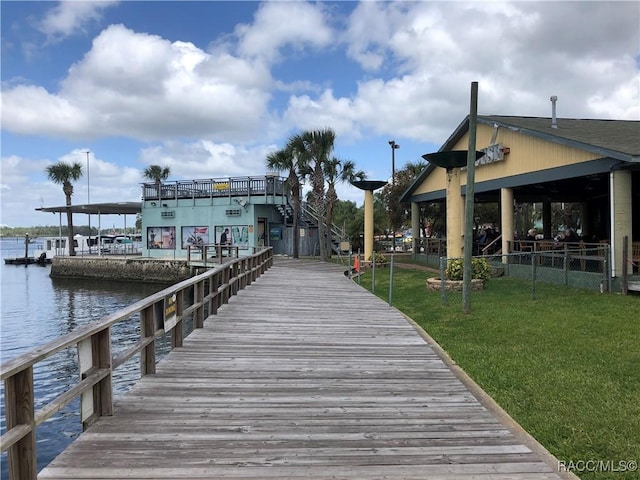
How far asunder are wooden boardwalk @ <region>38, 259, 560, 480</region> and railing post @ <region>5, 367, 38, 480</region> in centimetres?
30

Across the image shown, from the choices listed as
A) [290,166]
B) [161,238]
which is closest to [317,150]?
[290,166]

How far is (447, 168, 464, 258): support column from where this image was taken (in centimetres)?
1420

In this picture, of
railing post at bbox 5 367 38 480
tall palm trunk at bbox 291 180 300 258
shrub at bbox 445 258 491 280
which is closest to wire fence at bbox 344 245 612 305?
shrub at bbox 445 258 491 280

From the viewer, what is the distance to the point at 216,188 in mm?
35812

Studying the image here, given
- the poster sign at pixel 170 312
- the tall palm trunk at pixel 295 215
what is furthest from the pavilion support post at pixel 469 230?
the tall palm trunk at pixel 295 215

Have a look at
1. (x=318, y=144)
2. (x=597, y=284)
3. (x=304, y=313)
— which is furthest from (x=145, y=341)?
(x=318, y=144)

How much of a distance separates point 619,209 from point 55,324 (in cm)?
1906

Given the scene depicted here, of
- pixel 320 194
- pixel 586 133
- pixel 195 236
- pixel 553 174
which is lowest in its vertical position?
pixel 195 236

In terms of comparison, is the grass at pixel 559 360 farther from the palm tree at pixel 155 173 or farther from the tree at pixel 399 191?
the palm tree at pixel 155 173

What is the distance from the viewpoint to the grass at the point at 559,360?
14.3 feet

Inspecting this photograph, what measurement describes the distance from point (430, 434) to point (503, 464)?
655 mm

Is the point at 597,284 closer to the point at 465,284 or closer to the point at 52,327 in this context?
the point at 465,284

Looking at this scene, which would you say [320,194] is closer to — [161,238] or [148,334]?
[161,238]

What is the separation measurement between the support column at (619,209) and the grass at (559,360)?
Result: 1202mm
